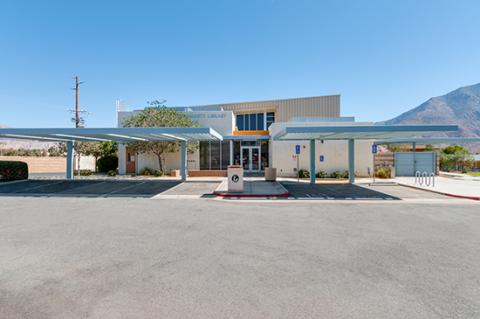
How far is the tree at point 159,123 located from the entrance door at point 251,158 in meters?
4.87

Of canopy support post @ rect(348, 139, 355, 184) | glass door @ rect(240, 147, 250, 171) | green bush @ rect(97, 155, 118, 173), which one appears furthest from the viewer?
green bush @ rect(97, 155, 118, 173)

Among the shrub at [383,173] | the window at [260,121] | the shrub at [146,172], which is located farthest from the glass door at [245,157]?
the window at [260,121]

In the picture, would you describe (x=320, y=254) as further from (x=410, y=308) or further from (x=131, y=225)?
(x=131, y=225)

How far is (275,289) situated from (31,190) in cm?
1631

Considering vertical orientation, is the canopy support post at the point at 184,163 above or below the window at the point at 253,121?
below

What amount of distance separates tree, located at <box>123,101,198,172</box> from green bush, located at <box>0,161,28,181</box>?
25.9 feet

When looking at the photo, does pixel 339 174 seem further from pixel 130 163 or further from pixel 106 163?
pixel 106 163

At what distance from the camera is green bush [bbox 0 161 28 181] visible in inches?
710

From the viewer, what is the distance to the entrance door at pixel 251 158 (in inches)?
990

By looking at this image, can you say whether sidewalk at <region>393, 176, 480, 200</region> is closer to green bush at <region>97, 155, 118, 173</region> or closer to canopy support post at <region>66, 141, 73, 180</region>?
canopy support post at <region>66, 141, 73, 180</region>

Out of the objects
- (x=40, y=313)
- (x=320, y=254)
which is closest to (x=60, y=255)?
(x=40, y=313)

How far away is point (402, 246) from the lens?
5.59m

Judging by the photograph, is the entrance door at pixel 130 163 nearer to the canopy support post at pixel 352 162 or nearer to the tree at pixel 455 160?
A: the canopy support post at pixel 352 162

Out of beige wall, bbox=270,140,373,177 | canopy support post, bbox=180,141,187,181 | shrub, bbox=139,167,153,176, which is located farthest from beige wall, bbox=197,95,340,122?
canopy support post, bbox=180,141,187,181
